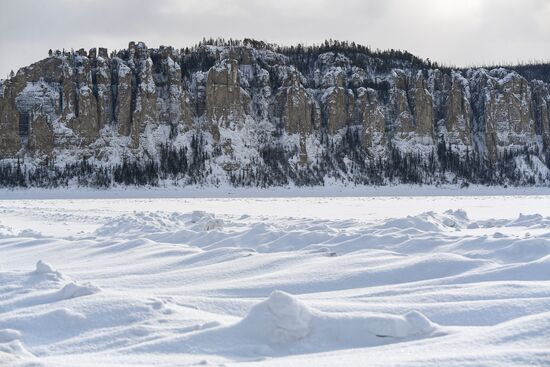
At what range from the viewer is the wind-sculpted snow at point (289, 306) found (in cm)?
399

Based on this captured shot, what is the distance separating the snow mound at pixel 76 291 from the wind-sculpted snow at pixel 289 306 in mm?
14

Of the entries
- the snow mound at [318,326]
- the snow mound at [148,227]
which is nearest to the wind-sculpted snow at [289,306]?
the snow mound at [318,326]

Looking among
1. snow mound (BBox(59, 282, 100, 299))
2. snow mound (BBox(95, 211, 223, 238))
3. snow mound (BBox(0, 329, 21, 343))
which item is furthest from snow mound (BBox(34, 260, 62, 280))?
snow mound (BBox(95, 211, 223, 238))

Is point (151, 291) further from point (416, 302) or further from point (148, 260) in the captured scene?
point (416, 302)

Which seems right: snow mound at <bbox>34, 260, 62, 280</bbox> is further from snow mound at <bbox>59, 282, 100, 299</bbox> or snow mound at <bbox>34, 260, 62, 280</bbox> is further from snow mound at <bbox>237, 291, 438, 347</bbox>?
snow mound at <bbox>237, 291, 438, 347</bbox>

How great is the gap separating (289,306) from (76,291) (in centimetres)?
257

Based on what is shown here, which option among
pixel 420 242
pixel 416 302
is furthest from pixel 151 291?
pixel 420 242

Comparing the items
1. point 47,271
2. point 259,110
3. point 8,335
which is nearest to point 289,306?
point 8,335

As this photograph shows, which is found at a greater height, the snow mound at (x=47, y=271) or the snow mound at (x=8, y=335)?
the snow mound at (x=47, y=271)

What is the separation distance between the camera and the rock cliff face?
95.1 m

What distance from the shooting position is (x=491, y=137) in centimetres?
11006

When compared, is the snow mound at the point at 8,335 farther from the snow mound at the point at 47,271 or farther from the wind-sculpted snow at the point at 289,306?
the snow mound at the point at 47,271

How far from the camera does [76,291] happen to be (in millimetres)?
5723

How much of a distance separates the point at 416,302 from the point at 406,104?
10804 cm
